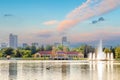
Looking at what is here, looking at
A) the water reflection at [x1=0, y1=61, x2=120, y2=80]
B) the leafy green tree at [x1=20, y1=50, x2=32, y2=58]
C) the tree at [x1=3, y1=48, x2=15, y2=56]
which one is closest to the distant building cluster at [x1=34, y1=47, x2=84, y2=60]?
the leafy green tree at [x1=20, y1=50, x2=32, y2=58]

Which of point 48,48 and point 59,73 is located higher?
point 48,48

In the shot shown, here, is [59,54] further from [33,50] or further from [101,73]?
[101,73]

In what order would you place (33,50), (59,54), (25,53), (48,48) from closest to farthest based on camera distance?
(25,53) < (59,54) < (33,50) < (48,48)

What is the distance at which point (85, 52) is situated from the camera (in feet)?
370

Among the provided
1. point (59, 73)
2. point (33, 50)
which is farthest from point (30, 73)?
point (33, 50)

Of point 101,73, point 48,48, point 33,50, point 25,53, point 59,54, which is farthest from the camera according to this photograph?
point 48,48

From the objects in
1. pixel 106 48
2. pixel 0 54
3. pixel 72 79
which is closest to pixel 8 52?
pixel 0 54

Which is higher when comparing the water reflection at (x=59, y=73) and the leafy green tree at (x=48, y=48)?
the leafy green tree at (x=48, y=48)

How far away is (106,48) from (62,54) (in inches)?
760

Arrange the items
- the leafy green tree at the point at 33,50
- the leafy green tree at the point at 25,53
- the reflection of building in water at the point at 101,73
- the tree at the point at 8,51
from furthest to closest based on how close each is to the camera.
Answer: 1. the leafy green tree at the point at 33,50
2. the tree at the point at 8,51
3. the leafy green tree at the point at 25,53
4. the reflection of building in water at the point at 101,73

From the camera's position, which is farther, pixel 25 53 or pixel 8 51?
pixel 8 51

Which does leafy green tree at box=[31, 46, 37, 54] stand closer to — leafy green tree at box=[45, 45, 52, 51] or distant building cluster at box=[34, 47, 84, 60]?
distant building cluster at box=[34, 47, 84, 60]

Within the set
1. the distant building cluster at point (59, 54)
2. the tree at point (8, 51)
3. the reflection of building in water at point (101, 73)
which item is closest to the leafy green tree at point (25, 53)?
the distant building cluster at point (59, 54)

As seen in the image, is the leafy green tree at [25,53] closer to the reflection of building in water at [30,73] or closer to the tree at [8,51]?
the tree at [8,51]
